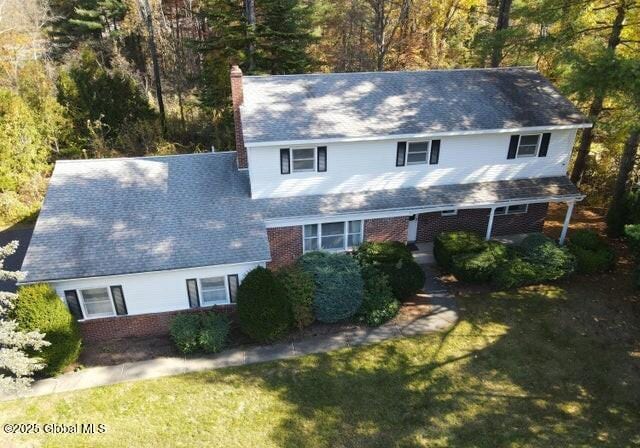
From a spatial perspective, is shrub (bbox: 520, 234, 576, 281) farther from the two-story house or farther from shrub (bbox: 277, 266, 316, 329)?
shrub (bbox: 277, 266, 316, 329)

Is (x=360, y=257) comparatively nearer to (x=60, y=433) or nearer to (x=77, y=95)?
(x=60, y=433)

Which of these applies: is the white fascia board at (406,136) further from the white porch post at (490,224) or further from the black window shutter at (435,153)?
the white porch post at (490,224)

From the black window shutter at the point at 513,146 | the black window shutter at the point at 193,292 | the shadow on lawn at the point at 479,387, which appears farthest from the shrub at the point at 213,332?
the black window shutter at the point at 513,146

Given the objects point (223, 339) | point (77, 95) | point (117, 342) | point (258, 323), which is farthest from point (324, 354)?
point (77, 95)

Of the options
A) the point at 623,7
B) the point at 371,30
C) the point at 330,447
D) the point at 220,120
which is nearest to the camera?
the point at 330,447

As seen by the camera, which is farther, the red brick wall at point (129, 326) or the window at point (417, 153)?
the window at point (417, 153)

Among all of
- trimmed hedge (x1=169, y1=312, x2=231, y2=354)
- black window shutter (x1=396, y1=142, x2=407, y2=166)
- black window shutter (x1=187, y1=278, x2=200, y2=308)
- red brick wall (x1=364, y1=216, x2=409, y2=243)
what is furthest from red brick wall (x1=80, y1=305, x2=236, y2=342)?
black window shutter (x1=396, y1=142, x2=407, y2=166)
